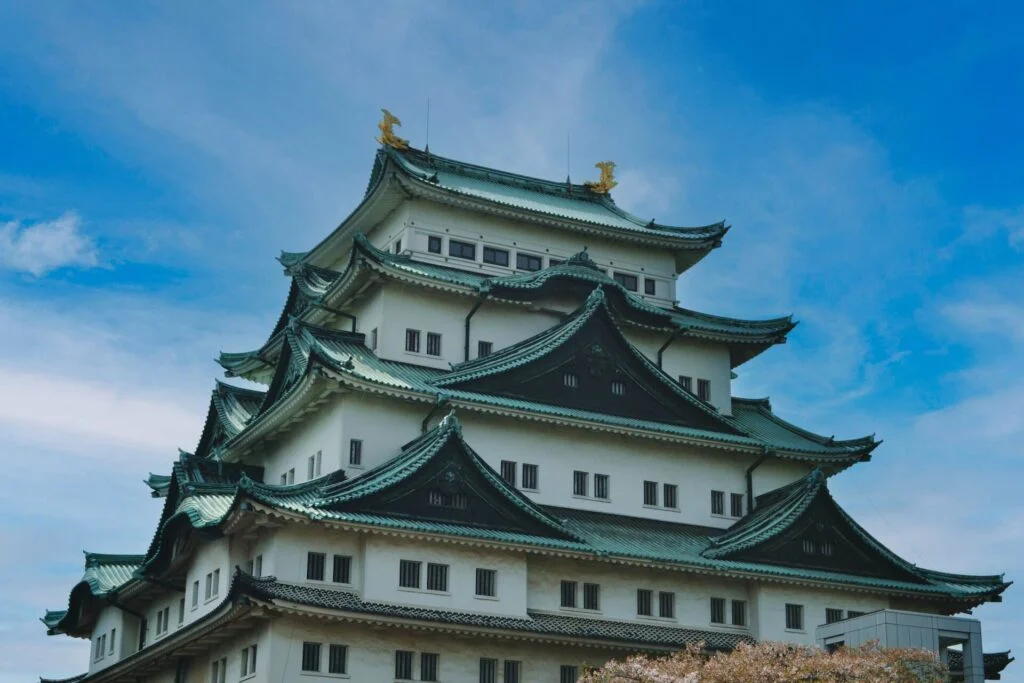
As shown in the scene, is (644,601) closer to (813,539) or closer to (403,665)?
(813,539)

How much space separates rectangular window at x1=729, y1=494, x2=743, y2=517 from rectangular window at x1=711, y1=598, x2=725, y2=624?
468 cm

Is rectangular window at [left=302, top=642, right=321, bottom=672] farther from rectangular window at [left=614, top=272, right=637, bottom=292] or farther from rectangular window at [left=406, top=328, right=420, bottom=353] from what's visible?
rectangular window at [left=614, top=272, right=637, bottom=292]

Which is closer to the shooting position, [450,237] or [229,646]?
[229,646]

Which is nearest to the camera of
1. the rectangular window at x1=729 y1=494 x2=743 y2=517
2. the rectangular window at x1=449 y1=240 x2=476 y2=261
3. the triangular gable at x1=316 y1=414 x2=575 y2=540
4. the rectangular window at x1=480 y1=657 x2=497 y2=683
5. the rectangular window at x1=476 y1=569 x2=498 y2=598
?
the triangular gable at x1=316 y1=414 x2=575 y2=540

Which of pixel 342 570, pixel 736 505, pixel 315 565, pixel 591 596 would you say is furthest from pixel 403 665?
pixel 736 505


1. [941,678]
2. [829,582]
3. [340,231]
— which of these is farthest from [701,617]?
[340,231]

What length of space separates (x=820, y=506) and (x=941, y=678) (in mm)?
12539

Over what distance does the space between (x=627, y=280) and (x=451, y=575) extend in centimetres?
1846

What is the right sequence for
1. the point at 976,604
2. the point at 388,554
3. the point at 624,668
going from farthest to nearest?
the point at 976,604
the point at 388,554
the point at 624,668

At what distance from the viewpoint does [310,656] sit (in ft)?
128

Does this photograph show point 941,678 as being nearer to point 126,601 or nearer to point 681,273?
point 681,273

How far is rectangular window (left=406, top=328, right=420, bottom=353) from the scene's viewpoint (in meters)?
48.8

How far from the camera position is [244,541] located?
42.1 m

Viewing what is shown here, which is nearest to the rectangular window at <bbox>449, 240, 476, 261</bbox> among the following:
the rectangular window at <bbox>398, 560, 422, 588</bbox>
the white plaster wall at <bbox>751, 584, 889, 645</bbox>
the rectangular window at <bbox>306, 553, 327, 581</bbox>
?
the rectangular window at <bbox>398, 560, 422, 588</bbox>
